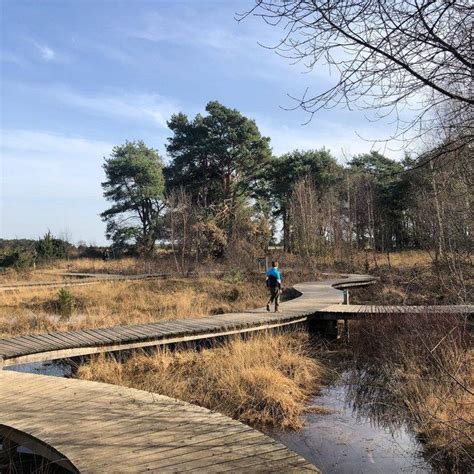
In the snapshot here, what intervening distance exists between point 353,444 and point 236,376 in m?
2.16

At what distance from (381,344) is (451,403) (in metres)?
2.71

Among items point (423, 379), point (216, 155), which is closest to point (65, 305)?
point (423, 379)

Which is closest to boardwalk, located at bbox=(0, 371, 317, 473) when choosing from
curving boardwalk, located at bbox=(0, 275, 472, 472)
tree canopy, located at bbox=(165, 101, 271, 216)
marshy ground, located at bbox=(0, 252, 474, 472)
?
curving boardwalk, located at bbox=(0, 275, 472, 472)

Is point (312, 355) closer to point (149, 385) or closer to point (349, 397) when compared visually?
point (349, 397)

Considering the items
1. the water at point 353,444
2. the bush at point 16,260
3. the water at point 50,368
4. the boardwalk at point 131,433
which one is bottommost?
the water at point 353,444

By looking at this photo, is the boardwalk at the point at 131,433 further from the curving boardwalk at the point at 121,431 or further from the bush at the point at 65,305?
the bush at the point at 65,305

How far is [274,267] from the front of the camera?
11.6m

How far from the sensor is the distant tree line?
3038 centimetres

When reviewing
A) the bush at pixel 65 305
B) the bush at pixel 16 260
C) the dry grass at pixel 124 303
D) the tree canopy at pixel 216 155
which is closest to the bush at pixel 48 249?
the bush at pixel 16 260

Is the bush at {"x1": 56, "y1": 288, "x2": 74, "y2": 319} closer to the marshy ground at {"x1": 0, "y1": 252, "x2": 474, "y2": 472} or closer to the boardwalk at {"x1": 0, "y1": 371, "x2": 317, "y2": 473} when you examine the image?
the marshy ground at {"x1": 0, "y1": 252, "x2": 474, "y2": 472}

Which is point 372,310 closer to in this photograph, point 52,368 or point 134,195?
point 52,368

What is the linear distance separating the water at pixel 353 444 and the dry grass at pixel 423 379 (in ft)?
0.68

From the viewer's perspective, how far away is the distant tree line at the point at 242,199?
3038 centimetres

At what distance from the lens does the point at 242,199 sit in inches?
1437
